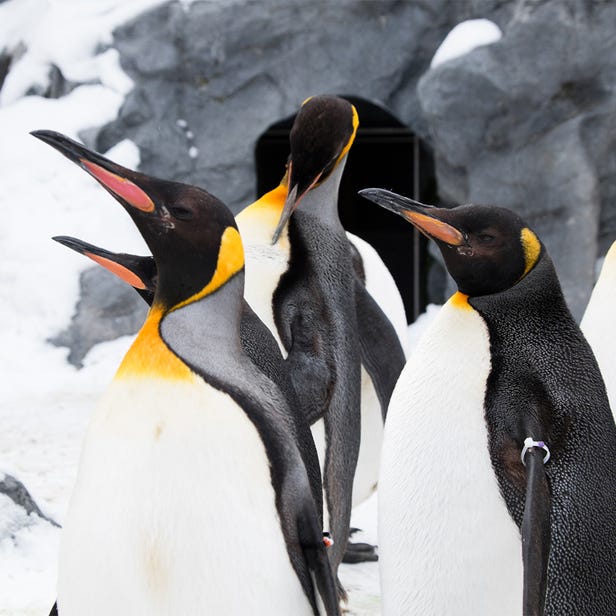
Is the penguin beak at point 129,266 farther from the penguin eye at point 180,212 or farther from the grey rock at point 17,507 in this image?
the grey rock at point 17,507

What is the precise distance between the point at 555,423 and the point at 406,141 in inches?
278

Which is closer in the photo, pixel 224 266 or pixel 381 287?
pixel 224 266

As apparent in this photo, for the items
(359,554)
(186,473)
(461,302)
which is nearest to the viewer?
(186,473)

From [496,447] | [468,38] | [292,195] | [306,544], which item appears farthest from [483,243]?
[468,38]

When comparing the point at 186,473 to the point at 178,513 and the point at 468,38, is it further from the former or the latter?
the point at 468,38

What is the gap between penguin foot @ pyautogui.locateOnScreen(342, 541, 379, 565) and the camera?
11.3ft

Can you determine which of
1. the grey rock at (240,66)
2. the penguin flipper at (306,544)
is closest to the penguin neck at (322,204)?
the penguin flipper at (306,544)

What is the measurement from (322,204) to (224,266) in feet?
4.36

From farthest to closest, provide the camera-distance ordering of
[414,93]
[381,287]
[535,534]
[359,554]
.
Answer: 1. [414,93]
2. [381,287]
3. [359,554]
4. [535,534]

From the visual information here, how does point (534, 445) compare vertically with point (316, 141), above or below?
below

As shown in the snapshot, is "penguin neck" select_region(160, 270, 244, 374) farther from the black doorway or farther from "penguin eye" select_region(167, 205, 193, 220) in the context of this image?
the black doorway

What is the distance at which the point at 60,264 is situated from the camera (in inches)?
265

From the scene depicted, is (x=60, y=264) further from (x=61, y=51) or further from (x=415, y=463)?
(x=415, y=463)

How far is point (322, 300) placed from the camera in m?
2.94
